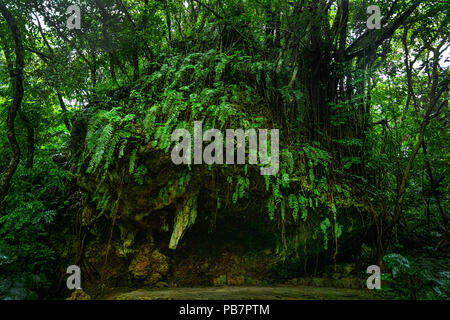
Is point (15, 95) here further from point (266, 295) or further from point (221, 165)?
point (266, 295)

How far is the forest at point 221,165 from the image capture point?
11.6 feet

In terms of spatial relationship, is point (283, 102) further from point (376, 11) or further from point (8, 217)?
point (8, 217)

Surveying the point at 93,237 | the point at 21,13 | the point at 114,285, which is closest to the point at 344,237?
the point at 114,285

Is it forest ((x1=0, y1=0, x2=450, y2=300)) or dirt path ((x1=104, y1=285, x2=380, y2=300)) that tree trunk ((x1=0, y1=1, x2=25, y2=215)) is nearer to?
forest ((x1=0, y1=0, x2=450, y2=300))

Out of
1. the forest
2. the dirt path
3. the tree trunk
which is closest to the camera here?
the dirt path

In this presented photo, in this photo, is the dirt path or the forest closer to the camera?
the dirt path

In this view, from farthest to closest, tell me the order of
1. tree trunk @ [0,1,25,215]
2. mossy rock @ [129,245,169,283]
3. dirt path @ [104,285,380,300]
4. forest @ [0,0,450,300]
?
mossy rock @ [129,245,169,283] < tree trunk @ [0,1,25,215] < forest @ [0,0,450,300] < dirt path @ [104,285,380,300]

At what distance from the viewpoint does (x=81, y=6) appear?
5.16m

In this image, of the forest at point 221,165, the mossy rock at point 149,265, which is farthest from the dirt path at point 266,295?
the mossy rock at point 149,265

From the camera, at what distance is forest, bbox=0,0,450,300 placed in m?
3.54

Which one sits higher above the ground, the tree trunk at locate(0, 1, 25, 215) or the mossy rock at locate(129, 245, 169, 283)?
the tree trunk at locate(0, 1, 25, 215)

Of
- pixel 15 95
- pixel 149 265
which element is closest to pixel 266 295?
pixel 149 265

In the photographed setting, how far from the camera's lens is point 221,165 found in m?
3.56

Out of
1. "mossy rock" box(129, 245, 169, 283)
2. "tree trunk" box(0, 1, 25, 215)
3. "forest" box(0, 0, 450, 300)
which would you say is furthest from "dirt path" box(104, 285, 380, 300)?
"tree trunk" box(0, 1, 25, 215)
